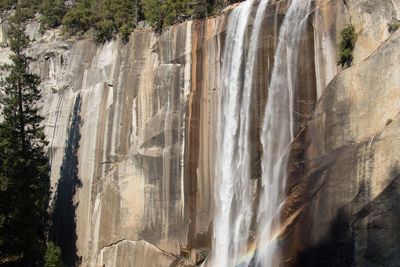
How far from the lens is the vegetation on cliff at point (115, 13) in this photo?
3468 centimetres

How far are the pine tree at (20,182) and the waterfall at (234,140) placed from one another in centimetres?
1049

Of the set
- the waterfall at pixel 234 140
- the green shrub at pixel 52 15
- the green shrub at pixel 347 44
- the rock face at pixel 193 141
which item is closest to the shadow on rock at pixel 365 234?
the rock face at pixel 193 141

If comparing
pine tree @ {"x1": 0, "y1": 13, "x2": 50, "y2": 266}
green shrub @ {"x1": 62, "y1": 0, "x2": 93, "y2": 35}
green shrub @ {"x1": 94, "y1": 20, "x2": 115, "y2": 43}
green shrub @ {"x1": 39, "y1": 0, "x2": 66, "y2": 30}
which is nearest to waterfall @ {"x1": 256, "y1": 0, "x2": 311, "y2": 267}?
pine tree @ {"x1": 0, "y1": 13, "x2": 50, "y2": 266}

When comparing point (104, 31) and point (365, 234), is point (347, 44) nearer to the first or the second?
point (365, 234)

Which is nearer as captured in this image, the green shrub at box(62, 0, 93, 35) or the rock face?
the rock face

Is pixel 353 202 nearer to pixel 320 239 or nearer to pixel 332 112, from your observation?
pixel 320 239

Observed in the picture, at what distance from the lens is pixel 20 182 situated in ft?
95.7

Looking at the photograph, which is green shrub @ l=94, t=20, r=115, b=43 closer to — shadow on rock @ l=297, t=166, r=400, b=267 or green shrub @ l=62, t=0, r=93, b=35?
green shrub @ l=62, t=0, r=93, b=35

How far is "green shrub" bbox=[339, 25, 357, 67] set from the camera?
23.2 meters

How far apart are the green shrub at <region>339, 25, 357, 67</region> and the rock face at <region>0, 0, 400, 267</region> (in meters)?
0.37

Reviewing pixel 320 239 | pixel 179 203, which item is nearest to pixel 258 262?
pixel 320 239

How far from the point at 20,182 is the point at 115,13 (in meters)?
16.0

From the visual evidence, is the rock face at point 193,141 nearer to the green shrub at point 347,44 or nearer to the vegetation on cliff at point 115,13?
the green shrub at point 347,44

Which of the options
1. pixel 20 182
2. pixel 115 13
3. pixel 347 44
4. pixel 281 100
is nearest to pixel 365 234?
pixel 347 44
